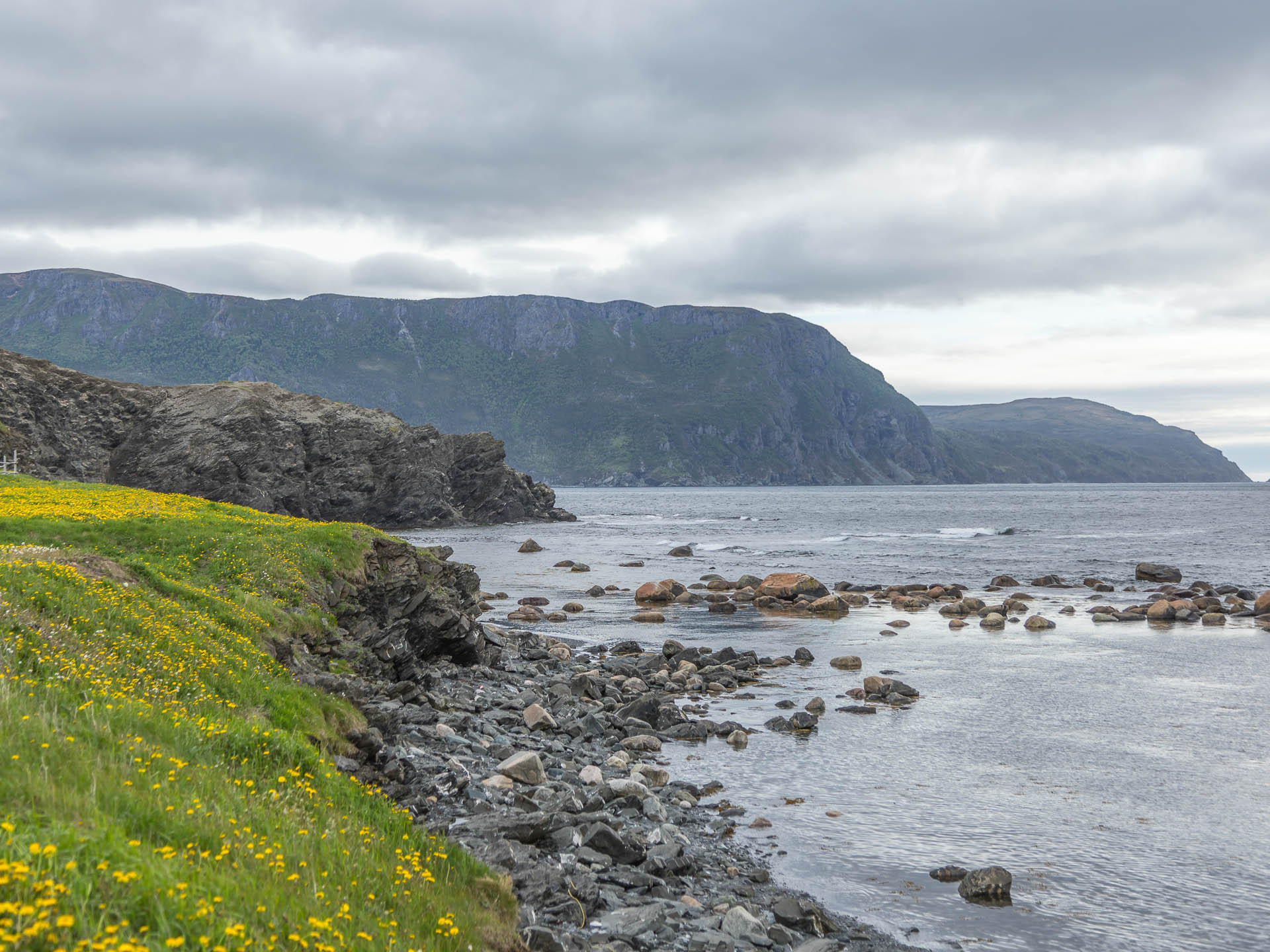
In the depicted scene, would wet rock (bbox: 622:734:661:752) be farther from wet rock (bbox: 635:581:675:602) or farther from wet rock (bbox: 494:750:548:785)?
wet rock (bbox: 635:581:675:602)

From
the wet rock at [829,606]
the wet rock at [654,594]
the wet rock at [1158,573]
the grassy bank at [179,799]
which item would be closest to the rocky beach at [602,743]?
the grassy bank at [179,799]

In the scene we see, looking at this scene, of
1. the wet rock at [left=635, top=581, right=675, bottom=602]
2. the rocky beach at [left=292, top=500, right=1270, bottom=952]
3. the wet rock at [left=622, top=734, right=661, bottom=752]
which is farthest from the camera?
the wet rock at [left=635, top=581, right=675, bottom=602]

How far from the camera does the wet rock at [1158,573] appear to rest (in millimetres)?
56594

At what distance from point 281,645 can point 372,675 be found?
359 centimetres

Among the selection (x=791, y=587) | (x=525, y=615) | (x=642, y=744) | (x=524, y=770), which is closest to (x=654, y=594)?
(x=791, y=587)

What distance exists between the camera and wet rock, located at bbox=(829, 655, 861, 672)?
Result: 29.8m

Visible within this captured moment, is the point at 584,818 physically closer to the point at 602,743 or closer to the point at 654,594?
the point at 602,743

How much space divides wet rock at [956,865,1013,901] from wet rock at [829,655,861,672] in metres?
17.1

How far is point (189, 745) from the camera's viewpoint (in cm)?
916

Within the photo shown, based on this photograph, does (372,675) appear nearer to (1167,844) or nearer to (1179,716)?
(1167,844)

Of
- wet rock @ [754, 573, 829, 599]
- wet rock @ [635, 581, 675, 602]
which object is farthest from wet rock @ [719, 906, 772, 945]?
wet rock @ [754, 573, 829, 599]

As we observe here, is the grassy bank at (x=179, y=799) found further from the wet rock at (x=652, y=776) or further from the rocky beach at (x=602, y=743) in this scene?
the wet rock at (x=652, y=776)

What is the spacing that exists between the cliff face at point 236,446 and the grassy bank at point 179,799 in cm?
6340

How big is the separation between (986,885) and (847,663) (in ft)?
58.7
